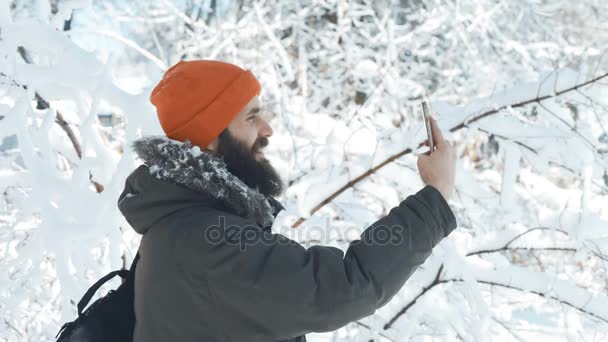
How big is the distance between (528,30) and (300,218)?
250 inches

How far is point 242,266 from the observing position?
3.81 ft

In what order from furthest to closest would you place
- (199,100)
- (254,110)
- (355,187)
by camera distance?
(355,187), (254,110), (199,100)

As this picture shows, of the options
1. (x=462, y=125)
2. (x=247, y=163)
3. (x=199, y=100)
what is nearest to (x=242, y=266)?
(x=247, y=163)

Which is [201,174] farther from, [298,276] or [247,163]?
[298,276]

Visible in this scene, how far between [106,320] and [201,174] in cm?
39

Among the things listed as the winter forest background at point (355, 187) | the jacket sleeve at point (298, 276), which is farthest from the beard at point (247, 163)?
the winter forest background at point (355, 187)

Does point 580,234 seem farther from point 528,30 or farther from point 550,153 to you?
point 528,30

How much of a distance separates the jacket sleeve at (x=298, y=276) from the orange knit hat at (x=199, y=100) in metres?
0.34

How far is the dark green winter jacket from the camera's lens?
115 centimetres

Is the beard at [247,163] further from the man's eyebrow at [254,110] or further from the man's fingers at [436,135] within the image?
the man's fingers at [436,135]

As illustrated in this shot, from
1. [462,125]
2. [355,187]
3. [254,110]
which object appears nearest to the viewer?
[254,110]

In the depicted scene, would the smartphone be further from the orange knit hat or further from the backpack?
the backpack

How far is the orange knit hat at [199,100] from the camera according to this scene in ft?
4.86

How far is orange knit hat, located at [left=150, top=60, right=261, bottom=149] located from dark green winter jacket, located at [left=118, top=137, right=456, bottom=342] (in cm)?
19
